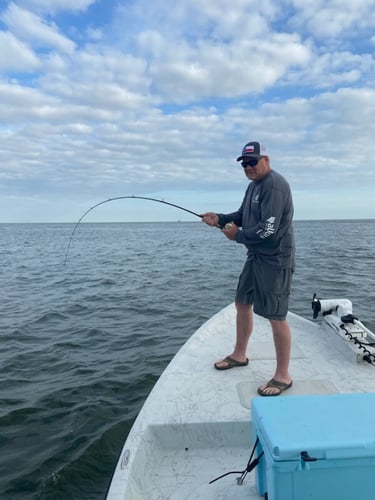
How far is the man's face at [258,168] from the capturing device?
3.41 m

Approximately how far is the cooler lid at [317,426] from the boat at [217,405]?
9 centimetres

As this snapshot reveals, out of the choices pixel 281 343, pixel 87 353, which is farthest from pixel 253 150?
pixel 87 353

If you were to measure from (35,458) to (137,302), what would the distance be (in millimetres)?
6684

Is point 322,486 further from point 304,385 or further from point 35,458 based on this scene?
point 35,458

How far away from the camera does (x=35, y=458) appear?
13.0ft

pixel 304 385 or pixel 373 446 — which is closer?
pixel 373 446

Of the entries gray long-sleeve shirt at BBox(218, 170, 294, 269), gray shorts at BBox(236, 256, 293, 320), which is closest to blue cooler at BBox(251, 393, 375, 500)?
gray shorts at BBox(236, 256, 293, 320)

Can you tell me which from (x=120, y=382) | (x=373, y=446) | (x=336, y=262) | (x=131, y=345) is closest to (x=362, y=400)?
(x=373, y=446)

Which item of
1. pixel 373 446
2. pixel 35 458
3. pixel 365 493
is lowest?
pixel 35 458

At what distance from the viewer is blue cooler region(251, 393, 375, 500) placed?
5.88 feet

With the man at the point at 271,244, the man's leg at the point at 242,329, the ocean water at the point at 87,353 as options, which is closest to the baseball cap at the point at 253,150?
the man at the point at 271,244

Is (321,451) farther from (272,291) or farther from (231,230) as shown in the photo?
(231,230)

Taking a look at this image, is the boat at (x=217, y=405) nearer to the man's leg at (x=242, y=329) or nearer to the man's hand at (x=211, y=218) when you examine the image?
the man's leg at (x=242, y=329)

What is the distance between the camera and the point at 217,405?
337 cm
